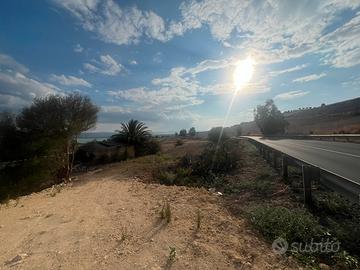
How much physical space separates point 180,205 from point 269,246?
328 cm

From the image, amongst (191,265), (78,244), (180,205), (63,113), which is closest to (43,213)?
(78,244)

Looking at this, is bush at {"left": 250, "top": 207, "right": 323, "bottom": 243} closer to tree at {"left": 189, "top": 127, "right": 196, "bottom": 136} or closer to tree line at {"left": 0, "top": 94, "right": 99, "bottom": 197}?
tree line at {"left": 0, "top": 94, "right": 99, "bottom": 197}

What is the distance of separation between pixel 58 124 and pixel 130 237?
1456cm

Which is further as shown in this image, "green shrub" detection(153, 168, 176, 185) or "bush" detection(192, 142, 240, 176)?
"bush" detection(192, 142, 240, 176)

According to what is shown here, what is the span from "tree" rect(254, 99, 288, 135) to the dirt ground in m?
53.5

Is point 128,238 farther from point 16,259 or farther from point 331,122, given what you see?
point 331,122

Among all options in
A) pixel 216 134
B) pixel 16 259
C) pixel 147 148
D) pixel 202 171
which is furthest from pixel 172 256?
pixel 216 134

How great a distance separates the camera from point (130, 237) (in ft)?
18.7

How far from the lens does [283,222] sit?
5898mm

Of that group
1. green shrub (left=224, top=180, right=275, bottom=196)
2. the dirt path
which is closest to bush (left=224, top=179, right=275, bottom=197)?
green shrub (left=224, top=180, right=275, bottom=196)

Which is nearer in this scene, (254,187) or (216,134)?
(254,187)

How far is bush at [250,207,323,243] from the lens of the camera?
5402mm

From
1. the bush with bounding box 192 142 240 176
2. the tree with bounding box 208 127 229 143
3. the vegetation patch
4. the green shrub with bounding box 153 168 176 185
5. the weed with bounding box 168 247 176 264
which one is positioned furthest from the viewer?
the tree with bounding box 208 127 229 143

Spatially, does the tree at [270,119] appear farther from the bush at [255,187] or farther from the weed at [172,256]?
the weed at [172,256]
